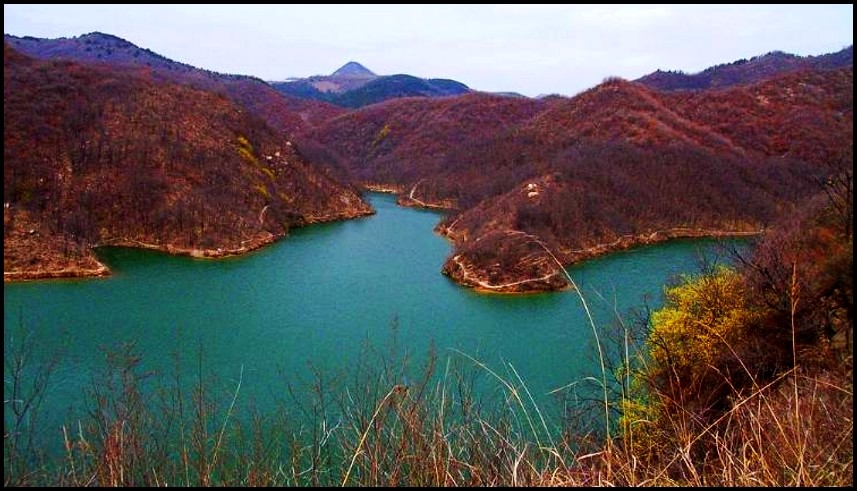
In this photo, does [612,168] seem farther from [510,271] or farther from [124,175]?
[124,175]

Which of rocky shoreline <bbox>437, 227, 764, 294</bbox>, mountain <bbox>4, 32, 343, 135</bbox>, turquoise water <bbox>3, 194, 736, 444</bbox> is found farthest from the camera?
mountain <bbox>4, 32, 343, 135</bbox>

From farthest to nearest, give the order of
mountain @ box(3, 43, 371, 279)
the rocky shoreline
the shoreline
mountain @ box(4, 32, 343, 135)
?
mountain @ box(4, 32, 343, 135) → mountain @ box(3, 43, 371, 279) → the rocky shoreline → the shoreline

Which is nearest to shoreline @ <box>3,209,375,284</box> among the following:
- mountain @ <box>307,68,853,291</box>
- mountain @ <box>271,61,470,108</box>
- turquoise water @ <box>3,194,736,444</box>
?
turquoise water @ <box>3,194,736,444</box>

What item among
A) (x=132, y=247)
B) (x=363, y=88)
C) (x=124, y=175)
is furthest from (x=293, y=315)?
(x=363, y=88)

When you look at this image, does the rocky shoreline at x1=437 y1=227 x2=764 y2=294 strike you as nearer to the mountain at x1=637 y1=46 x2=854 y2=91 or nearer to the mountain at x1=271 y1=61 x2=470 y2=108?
the mountain at x1=637 y1=46 x2=854 y2=91

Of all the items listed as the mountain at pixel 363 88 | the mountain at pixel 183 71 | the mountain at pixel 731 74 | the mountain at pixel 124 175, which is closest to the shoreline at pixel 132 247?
the mountain at pixel 124 175

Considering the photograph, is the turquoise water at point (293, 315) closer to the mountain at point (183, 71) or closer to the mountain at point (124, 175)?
the mountain at point (124, 175)
